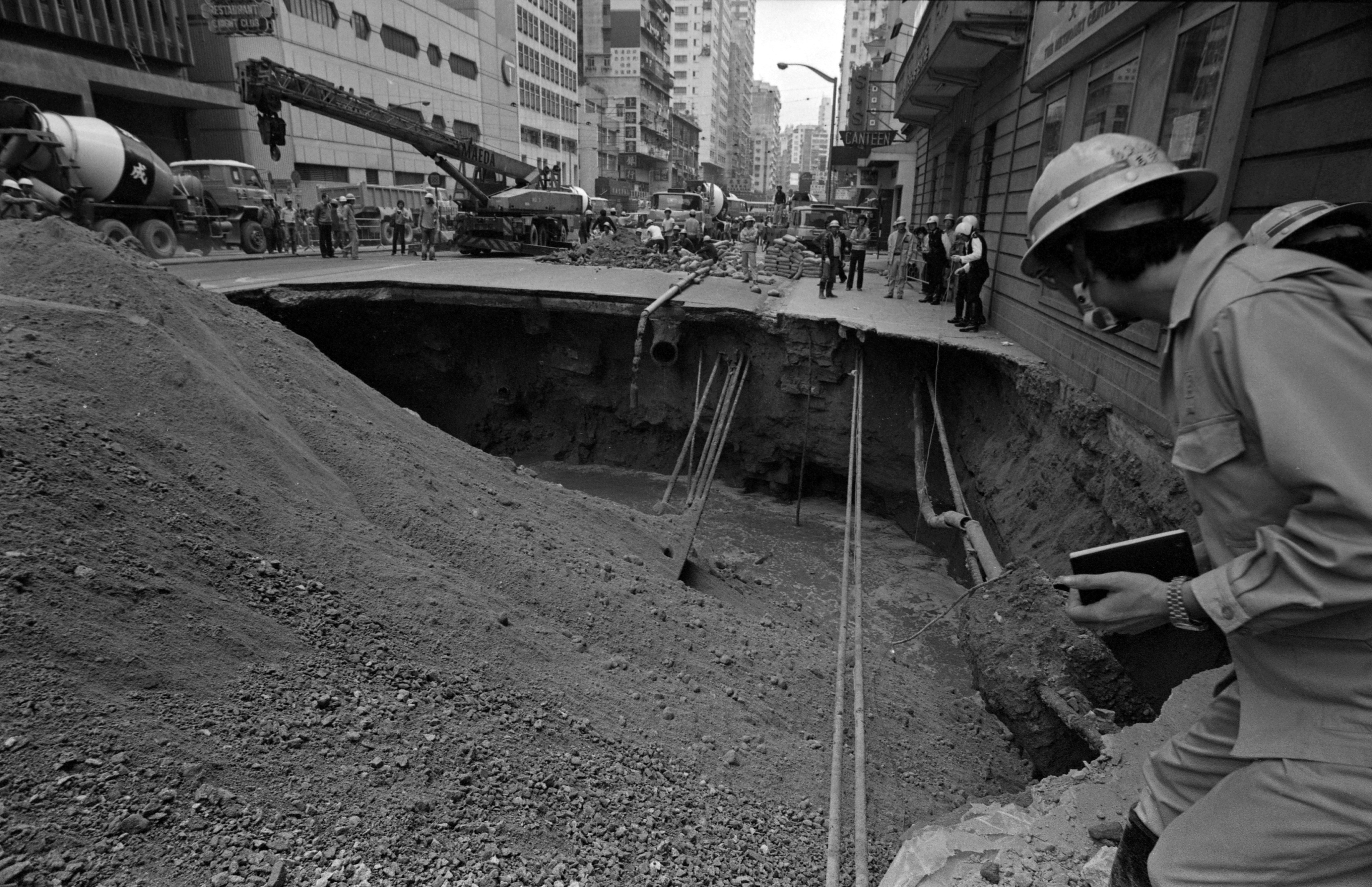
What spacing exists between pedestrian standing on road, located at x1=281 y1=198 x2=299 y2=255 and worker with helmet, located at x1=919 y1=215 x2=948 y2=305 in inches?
608

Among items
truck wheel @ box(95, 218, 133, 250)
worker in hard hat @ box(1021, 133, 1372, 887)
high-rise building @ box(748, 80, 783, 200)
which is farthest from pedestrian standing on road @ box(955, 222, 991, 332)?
high-rise building @ box(748, 80, 783, 200)

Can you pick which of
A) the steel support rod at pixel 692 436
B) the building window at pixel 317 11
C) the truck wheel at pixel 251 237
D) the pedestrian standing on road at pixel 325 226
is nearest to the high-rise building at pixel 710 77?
the building window at pixel 317 11

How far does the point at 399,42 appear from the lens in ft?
121

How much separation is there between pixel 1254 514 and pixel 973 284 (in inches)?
343

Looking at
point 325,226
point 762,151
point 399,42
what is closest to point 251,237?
point 325,226

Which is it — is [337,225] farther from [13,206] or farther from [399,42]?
[399,42]

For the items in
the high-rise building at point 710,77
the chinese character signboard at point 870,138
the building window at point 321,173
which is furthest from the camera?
the high-rise building at point 710,77

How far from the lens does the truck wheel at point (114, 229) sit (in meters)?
12.9

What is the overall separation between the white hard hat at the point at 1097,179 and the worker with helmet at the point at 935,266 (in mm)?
11021

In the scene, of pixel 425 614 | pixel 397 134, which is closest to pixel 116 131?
pixel 397 134

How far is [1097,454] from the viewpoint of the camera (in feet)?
18.4

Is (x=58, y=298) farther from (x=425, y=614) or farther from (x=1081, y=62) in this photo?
(x=1081, y=62)

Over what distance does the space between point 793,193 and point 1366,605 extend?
4537cm

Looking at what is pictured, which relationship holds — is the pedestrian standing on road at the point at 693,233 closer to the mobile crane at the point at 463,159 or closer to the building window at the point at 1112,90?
the mobile crane at the point at 463,159
